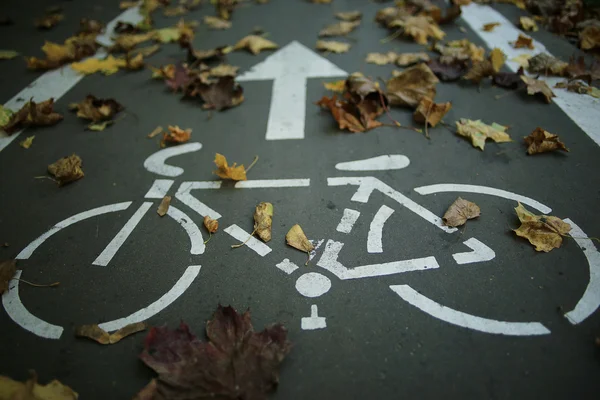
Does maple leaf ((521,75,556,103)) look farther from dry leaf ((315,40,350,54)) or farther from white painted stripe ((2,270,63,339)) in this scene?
white painted stripe ((2,270,63,339))

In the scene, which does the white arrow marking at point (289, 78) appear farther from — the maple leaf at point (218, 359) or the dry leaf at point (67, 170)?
the maple leaf at point (218, 359)

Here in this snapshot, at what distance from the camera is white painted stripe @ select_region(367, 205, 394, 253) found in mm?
2236

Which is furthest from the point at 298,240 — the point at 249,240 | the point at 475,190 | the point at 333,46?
the point at 333,46

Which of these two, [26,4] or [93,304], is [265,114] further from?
[26,4]

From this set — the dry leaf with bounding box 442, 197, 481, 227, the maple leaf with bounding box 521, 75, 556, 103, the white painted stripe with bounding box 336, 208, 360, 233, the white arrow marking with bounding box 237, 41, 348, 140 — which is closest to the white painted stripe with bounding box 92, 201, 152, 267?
A: the white arrow marking with bounding box 237, 41, 348, 140

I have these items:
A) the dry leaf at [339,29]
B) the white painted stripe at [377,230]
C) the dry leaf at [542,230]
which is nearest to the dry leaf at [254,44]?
the dry leaf at [339,29]

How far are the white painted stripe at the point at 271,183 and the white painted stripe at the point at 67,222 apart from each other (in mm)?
810

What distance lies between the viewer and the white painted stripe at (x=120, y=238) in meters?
2.28

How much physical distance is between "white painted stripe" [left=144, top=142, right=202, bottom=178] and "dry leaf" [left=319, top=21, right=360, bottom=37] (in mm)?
2618

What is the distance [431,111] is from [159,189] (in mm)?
2276

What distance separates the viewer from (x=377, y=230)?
2344mm

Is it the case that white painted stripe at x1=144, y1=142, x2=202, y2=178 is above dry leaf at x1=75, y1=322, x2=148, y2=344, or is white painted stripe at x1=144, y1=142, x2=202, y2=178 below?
above

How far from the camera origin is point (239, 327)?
1.84m

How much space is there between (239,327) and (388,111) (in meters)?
2.34
